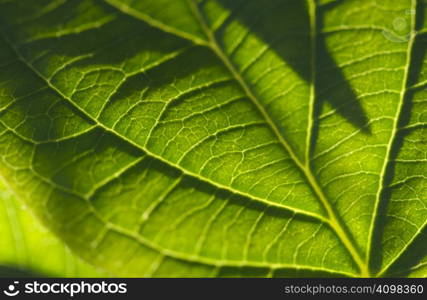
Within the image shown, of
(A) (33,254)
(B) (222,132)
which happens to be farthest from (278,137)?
(A) (33,254)

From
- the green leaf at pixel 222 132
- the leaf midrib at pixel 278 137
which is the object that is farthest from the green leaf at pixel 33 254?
the leaf midrib at pixel 278 137

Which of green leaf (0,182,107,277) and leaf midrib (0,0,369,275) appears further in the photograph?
green leaf (0,182,107,277)

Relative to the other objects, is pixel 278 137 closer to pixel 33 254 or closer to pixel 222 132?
pixel 222 132

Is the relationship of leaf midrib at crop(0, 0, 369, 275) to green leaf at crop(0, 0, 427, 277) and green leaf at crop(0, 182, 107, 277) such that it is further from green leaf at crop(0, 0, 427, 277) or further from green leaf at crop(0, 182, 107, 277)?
green leaf at crop(0, 182, 107, 277)

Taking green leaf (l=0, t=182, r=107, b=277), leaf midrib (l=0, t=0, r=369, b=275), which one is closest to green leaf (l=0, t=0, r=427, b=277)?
leaf midrib (l=0, t=0, r=369, b=275)

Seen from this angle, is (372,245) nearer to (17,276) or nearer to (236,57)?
(236,57)

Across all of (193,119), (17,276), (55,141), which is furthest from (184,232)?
(17,276)
